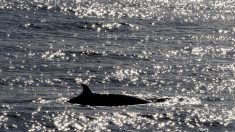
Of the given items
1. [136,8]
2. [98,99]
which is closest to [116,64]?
[98,99]

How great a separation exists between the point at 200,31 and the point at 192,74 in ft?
67.3

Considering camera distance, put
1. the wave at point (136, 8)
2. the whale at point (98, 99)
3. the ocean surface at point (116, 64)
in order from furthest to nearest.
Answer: the wave at point (136, 8)
the whale at point (98, 99)
the ocean surface at point (116, 64)

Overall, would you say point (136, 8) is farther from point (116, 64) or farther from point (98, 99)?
point (98, 99)

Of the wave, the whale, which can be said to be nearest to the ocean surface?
the wave

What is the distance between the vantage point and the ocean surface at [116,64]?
35.0m

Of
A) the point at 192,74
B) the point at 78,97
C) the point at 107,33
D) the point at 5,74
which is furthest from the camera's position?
the point at 107,33

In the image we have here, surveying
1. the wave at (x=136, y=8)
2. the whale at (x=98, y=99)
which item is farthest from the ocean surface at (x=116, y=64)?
the whale at (x=98, y=99)

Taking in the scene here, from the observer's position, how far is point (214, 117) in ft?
118

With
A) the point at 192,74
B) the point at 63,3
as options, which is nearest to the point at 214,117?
the point at 192,74

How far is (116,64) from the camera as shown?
49656mm

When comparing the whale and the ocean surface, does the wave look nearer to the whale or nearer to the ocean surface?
the ocean surface

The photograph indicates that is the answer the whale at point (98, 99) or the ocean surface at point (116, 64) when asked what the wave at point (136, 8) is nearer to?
the ocean surface at point (116, 64)

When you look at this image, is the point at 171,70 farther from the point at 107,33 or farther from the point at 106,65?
the point at 107,33

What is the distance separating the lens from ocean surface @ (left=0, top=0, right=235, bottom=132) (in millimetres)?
35000
